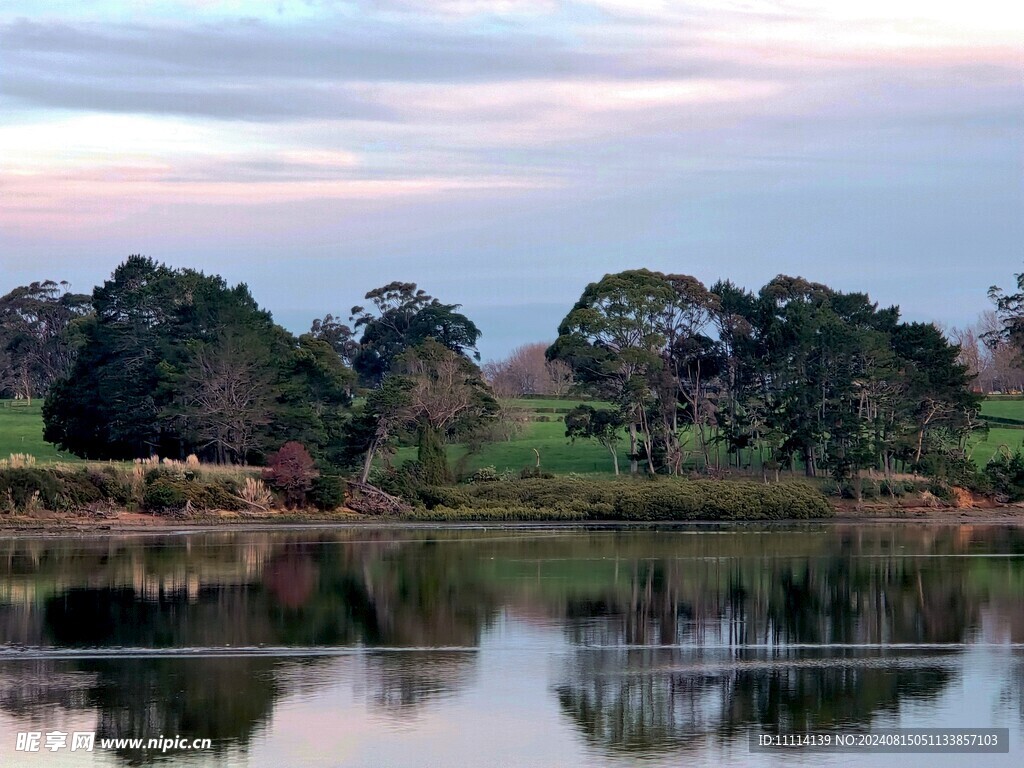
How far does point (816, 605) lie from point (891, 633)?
376 centimetres

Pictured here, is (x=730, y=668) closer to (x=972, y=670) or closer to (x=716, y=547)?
(x=972, y=670)

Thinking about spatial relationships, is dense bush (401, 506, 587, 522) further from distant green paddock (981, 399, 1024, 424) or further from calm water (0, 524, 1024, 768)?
distant green paddock (981, 399, 1024, 424)

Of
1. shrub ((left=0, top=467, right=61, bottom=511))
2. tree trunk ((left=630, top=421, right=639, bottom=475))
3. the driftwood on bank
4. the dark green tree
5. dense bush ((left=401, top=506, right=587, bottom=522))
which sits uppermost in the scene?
the dark green tree

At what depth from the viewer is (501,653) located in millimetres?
23016

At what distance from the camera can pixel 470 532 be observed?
50.3 m

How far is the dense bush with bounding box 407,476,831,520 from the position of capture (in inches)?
2248

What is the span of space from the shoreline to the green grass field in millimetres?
9029

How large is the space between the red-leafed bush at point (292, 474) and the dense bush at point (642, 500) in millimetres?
4799

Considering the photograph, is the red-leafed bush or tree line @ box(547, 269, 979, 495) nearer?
the red-leafed bush

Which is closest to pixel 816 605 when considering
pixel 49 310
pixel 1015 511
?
pixel 1015 511

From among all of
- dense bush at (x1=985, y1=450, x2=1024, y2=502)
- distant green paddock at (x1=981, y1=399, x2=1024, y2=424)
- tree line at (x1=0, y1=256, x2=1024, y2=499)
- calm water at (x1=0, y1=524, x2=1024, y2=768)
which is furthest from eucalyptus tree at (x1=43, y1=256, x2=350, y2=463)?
distant green paddock at (x1=981, y1=399, x2=1024, y2=424)

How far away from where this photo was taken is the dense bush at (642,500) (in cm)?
5709

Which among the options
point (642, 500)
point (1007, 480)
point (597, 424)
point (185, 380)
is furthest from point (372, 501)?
point (1007, 480)

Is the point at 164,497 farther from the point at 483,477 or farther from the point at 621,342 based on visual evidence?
the point at 621,342
